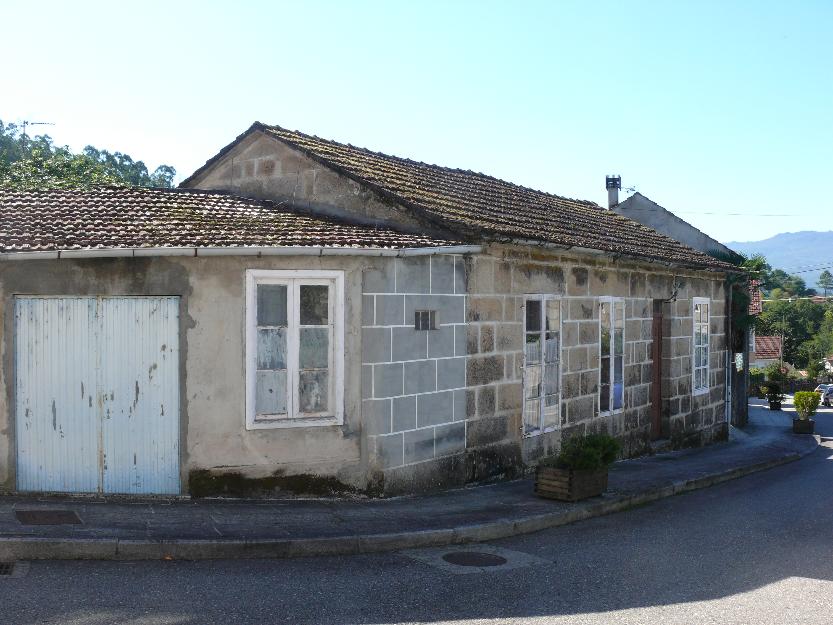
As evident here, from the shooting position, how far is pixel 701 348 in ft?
61.0

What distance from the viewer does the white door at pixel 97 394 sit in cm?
911

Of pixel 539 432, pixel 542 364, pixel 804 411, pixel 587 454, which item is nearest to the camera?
pixel 587 454

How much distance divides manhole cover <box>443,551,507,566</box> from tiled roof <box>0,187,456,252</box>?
353 centimetres

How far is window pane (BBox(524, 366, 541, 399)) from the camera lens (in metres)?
12.3

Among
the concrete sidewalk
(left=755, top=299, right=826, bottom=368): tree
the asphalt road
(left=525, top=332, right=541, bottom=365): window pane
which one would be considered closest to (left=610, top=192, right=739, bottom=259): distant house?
(left=525, top=332, right=541, bottom=365): window pane

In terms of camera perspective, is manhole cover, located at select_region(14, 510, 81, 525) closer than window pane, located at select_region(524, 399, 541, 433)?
Yes

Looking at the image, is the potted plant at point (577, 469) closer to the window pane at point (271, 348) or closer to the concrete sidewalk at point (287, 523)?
the concrete sidewalk at point (287, 523)

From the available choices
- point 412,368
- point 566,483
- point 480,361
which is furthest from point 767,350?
point 412,368

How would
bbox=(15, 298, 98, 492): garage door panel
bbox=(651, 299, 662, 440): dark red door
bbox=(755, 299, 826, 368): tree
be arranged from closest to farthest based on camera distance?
bbox=(15, 298, 98, 492): garage door panel < bbox=(651, 299, 662, 440): dark red door < bbox=(755, 299, 826, 368): tree

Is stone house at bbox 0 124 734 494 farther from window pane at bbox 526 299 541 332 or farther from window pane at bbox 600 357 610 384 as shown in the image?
window pane at bbox 600 357 610 384

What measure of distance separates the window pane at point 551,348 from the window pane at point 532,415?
0.70 m

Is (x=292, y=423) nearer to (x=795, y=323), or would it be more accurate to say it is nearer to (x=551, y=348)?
(x=551, y=348)

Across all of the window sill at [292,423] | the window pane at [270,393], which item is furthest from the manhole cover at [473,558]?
the window pane at [270,393]

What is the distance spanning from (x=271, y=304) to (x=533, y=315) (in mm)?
4480
